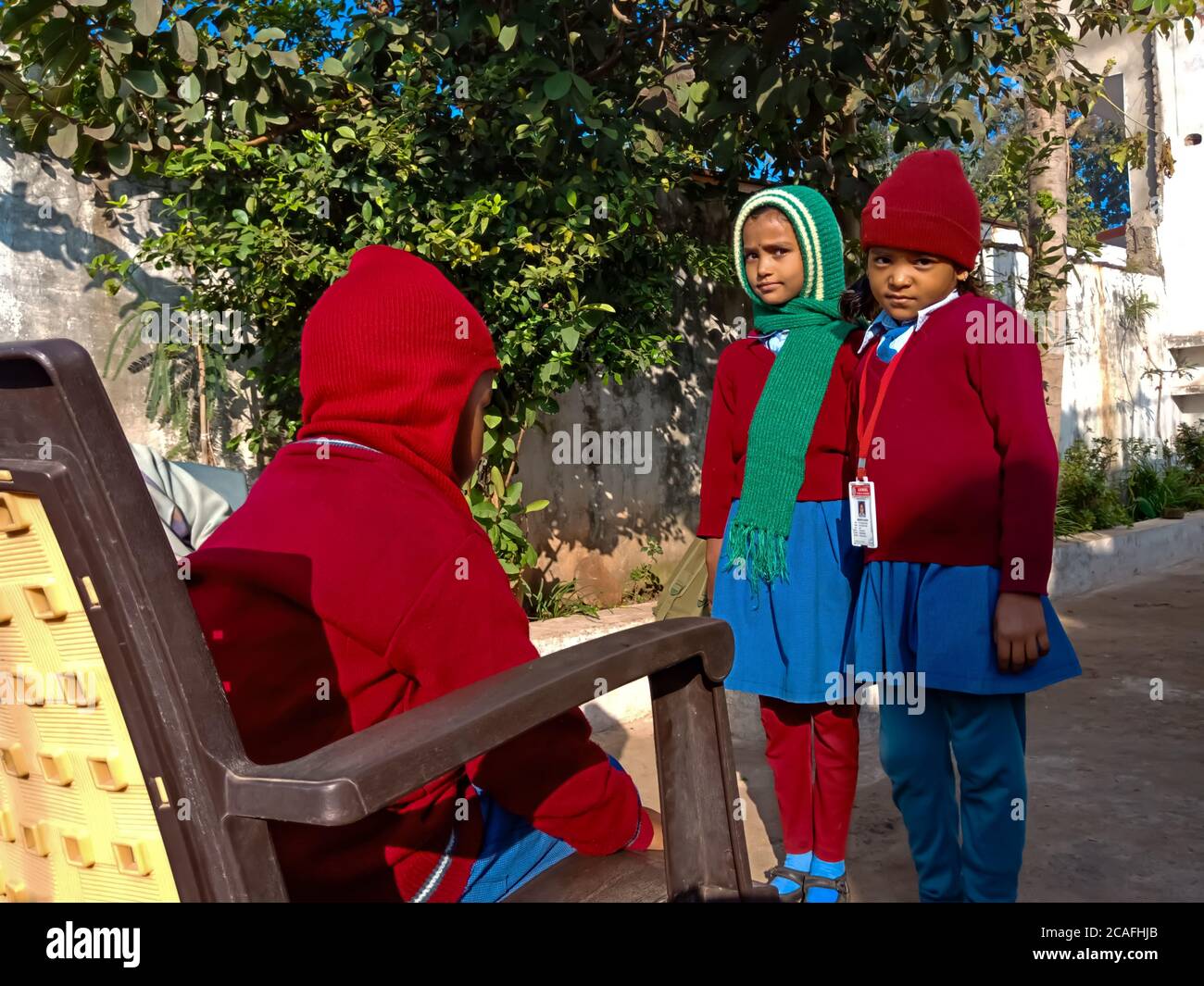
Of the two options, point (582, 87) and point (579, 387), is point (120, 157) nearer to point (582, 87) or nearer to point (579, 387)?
point (582, 87)

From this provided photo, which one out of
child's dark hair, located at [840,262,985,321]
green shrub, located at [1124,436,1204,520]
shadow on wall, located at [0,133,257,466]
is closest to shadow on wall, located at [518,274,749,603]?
shadow on wall, located at [0,133,257,466]

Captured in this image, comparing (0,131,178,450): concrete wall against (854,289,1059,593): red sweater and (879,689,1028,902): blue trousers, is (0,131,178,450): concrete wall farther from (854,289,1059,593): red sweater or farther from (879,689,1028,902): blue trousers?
(879,689,1028,902): blue trousers

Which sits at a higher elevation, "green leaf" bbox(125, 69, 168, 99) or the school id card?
"green leaf" bbox(125, 69, 168, 99)

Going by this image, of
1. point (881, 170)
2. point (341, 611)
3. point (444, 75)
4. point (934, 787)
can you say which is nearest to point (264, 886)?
point (341, 611)

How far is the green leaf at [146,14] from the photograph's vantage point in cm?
265

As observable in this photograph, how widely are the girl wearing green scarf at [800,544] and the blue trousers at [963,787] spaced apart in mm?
237

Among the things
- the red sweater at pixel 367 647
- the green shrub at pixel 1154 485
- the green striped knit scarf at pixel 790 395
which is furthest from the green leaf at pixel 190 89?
the green shrub at pixel 1154 485

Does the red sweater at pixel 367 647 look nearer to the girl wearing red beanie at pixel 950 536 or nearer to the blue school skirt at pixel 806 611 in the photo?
the girl wearing red beanie at pixel 950 536

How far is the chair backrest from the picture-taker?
A: 0.66 m

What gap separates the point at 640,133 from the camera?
4.15 m

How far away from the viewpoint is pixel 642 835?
1.23 m

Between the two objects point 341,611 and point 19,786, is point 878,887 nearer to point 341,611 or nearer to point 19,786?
point 341,611

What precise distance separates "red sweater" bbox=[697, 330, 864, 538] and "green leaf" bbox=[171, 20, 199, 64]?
6.19ft

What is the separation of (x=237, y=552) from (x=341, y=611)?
4.9 inches
